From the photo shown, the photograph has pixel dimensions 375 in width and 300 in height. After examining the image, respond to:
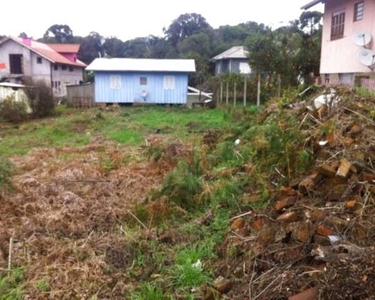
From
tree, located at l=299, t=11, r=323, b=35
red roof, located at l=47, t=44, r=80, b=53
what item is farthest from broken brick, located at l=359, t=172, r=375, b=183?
red roof, located at l=47, t=44, r=80, b=53

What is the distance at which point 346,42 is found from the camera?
13.8m

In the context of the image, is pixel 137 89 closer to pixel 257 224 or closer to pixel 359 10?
pixel 359 10

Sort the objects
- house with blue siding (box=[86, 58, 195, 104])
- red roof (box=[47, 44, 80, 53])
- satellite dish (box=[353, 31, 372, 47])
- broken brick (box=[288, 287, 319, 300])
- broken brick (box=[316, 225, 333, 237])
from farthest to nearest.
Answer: red roof (box=[47, 44, 80, 53]), house with blue siding (box=[86, 58, 195, 104]), satellite dish (box=[353, 31, 372, 47]), broken brick (box=[316, 225, 333, 237]), broken brick (box=[288, 287, 319, 300])

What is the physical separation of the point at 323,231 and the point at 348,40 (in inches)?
488

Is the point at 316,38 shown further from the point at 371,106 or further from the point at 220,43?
the point at 220,43

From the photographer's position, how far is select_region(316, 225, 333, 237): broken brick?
306 cm

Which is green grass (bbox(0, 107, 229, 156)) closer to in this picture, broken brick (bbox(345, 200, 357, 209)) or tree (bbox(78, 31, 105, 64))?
broken brick (bbox(345, 200, 357, 209))

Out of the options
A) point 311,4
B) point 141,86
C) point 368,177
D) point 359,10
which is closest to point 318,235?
point 368,177

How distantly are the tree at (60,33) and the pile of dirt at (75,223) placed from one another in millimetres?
51986

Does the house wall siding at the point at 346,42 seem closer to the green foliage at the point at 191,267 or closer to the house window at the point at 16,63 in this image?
the green foliage at the point at 191,267

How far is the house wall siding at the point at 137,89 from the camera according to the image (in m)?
21.0

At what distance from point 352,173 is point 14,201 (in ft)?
14.6

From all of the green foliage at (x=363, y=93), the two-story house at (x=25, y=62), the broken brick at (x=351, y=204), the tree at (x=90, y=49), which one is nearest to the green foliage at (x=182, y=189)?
the broken brick at (x=351, y=204)

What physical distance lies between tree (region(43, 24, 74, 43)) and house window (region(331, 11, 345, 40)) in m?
47.1
